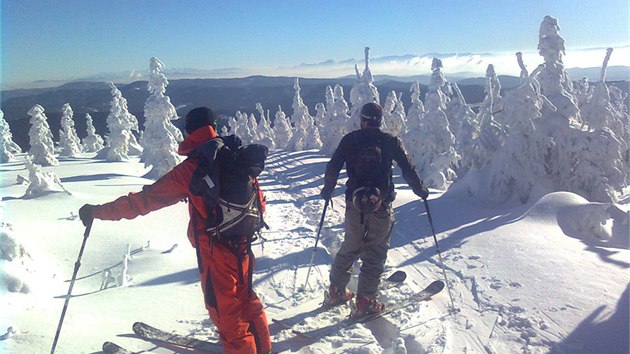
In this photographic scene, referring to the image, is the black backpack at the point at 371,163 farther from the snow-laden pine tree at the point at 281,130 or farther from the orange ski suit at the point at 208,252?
the snow-laden pine tree at the point at 281,130

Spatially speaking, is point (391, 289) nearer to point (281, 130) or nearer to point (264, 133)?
point (281, 130)

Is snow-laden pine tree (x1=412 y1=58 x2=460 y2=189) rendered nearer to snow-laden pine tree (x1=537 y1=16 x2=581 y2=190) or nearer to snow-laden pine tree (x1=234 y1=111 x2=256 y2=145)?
snow-laden pine tree (x1=537 y1=16 x2=581 y2=190)

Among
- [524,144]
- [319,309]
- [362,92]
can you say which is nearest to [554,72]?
[524,144]

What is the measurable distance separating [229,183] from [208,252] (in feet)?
2.40

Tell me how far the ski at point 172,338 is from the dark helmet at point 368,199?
2435 millimetres

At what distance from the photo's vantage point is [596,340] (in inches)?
175

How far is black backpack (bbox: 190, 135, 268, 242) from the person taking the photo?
12.4ft

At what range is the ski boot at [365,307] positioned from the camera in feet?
17.4

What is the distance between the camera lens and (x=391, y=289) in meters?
6.26

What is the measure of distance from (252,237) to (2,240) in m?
4.73

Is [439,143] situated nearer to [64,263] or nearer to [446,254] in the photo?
[446,254]

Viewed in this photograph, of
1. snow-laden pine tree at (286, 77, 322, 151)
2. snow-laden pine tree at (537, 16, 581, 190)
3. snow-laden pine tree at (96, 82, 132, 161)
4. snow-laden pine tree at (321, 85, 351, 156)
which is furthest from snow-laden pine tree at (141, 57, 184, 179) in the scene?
snow-laden pine tree at (286, 77, 322, 151)

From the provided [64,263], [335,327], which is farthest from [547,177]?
[64,263]

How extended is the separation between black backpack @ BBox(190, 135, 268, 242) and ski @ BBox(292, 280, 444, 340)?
1.72 m
